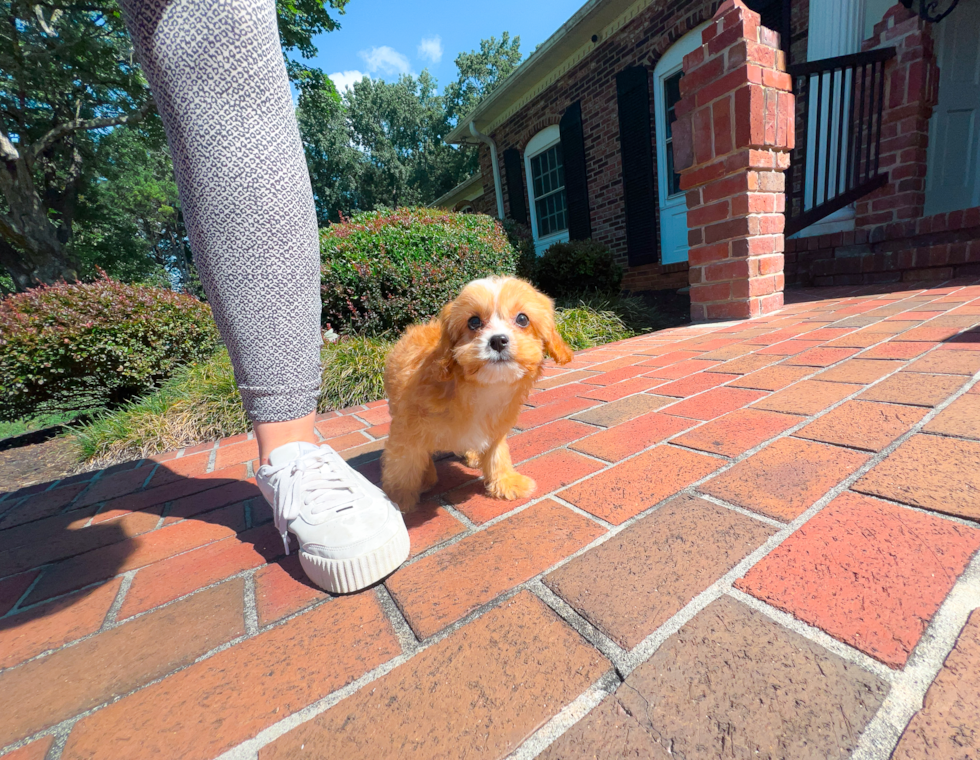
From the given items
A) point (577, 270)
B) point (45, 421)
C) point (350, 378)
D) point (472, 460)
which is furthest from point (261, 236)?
point (577, 270)

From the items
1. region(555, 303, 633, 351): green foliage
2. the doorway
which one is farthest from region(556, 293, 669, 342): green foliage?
the doorway

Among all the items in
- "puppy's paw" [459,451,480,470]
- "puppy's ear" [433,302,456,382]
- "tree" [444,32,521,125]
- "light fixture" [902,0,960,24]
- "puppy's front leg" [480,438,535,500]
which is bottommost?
"puppy's paw" [459,451,480,470]

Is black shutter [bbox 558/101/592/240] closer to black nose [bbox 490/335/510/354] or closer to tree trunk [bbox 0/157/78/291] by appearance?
black nose [bbox 490/335/510/354]

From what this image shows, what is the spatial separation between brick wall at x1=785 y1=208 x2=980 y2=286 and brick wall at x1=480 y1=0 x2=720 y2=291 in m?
2.36

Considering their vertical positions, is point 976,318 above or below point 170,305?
below

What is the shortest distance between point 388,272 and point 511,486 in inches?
150

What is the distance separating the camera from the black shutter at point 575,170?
995cm

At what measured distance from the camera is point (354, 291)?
16.3ft

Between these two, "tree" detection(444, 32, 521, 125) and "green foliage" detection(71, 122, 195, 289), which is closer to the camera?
"green foliage" detection(71, 122, 195, 289)

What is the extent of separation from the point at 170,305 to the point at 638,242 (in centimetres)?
819

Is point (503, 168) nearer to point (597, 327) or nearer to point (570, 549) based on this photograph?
point (597, 327)

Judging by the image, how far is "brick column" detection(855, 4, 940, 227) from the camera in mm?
5113

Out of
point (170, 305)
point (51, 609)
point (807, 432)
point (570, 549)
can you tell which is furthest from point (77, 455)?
point (807, 432)

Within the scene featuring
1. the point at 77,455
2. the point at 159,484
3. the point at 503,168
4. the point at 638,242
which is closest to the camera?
the point at 159,484
